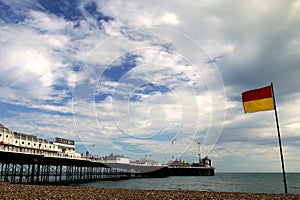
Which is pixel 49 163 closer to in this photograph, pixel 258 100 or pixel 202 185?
pixel 202 185

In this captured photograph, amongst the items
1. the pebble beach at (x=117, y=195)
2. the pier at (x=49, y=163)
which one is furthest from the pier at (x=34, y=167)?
the pebble beach at (x=117, y=195)

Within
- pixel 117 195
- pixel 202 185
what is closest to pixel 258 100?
pixel 117 195

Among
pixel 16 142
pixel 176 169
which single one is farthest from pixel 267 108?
pixel 176 169

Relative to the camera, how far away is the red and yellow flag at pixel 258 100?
19969mm

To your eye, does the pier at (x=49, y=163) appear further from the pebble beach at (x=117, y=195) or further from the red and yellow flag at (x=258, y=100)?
the red and yellow flag at (x=258, y=100)

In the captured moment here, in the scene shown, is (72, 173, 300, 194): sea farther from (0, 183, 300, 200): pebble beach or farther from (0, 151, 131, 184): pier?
(0, 183, 300, 200): pebble beach

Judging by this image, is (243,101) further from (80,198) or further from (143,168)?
(143,168)

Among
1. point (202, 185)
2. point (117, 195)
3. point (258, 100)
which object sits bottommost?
point (202, 185)

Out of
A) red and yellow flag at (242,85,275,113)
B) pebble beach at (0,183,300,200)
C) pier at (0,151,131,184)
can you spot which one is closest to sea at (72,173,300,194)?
pier at (0,151,131,184)

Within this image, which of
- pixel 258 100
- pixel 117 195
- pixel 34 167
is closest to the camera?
pixel 117 195

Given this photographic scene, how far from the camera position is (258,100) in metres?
20.1

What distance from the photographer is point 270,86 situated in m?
20.1

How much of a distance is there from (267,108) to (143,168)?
3706 inches

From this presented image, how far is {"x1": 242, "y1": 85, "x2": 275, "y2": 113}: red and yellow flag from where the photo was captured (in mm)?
19969
